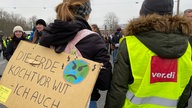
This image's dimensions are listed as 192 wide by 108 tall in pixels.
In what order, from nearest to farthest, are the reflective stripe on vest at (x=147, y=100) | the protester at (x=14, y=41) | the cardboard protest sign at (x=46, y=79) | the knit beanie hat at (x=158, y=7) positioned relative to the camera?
the cardboard protest sign at (x=46, y=79)
the reflective stripe on vest at (x=147, y=100)
the knit beanie hat at (x=158, y=7)
the protester at (x=14, y=41)

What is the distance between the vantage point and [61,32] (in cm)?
238

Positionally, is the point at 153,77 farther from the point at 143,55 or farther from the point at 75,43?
the point at 75,43

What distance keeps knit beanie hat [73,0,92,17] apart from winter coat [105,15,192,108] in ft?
1.20

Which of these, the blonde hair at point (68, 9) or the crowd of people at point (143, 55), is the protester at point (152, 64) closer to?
the crowd of people at point (143, 55)

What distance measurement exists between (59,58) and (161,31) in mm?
750

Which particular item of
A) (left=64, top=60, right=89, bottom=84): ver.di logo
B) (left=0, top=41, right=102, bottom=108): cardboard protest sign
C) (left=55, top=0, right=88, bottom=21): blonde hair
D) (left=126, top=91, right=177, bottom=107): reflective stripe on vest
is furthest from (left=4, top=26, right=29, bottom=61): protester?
(left=126, top=91, right=177, bottom=107): reflective stripe on vest

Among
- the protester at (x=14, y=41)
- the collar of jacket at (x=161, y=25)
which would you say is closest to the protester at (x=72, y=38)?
the collar of jacket at (x=161, y=25)

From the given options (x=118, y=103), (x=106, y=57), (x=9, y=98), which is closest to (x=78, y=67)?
(x=106, y=57)

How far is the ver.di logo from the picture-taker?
88.4 inches

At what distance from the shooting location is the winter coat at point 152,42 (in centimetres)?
230

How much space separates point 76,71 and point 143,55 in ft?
1.56

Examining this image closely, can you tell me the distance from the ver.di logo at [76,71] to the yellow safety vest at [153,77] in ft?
1.10

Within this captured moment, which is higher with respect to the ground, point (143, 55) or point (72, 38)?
point (72, 38)

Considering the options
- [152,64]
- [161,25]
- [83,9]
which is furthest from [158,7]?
[83,9]
